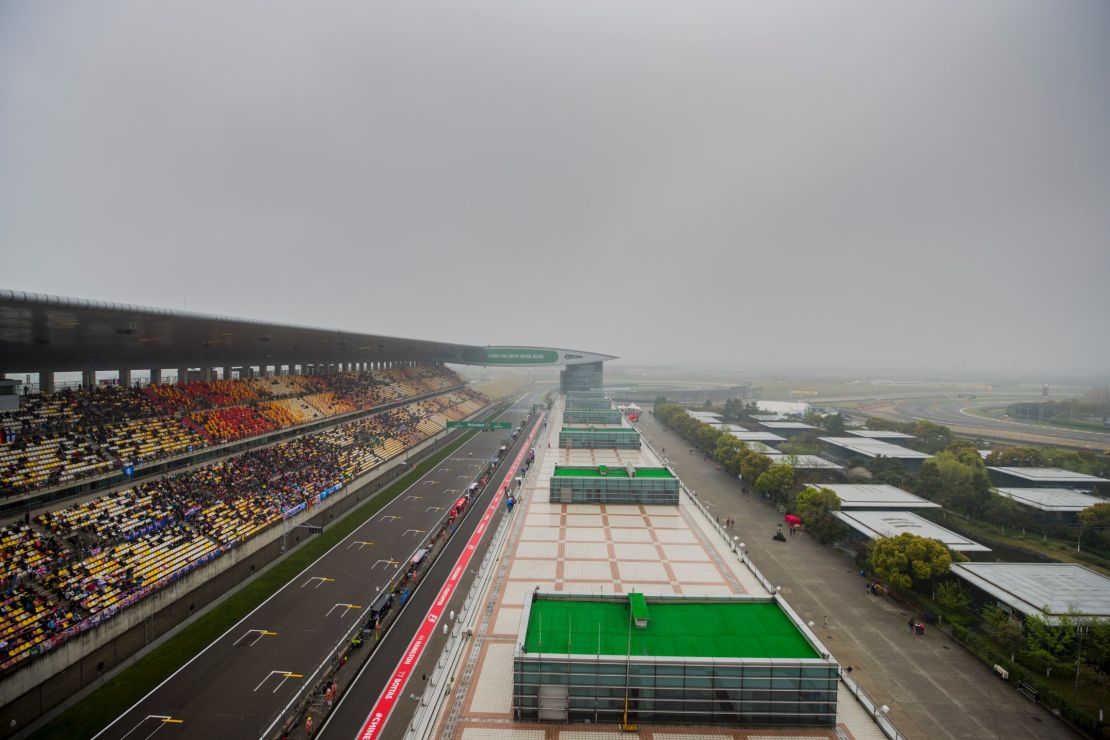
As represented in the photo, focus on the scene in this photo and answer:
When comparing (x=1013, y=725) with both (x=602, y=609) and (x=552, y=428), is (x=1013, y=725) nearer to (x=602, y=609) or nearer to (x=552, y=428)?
(x=602, y=609)

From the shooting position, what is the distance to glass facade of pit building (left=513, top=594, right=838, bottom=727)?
16938mm

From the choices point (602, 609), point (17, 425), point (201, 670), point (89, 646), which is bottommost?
point (201, 670)

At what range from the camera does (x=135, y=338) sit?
34.3m

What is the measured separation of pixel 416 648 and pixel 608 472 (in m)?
21.7

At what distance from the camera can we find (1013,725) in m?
19.8

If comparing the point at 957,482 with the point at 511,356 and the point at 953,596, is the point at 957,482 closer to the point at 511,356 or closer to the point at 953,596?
the point at 953,596

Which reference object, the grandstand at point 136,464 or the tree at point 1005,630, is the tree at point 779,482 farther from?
the grandstand at point 136,464

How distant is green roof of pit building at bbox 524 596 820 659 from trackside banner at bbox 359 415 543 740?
6.69 metres

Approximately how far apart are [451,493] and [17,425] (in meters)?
30.0

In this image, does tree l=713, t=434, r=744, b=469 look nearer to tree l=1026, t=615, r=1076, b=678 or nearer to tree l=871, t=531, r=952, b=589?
tree l=871, t=531, r=952, b=589

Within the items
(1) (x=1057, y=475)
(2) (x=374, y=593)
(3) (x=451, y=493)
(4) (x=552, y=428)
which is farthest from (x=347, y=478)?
(1) (x=1057, y=475)

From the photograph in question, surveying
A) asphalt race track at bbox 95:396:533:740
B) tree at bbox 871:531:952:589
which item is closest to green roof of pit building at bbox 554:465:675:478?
asphalt race track at bbox 95:396:533:740

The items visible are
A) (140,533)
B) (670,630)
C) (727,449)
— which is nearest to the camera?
(670,630)

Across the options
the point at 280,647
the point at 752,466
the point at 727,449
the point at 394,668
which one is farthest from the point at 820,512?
the point at 280,647
